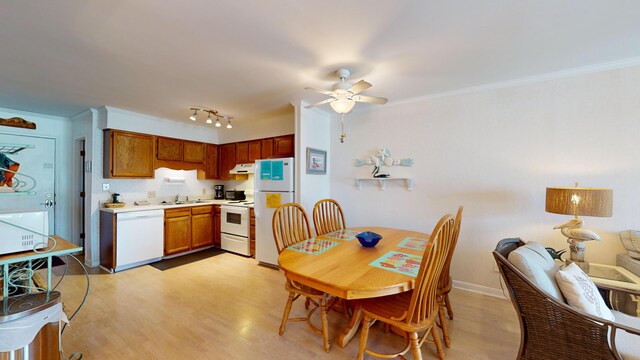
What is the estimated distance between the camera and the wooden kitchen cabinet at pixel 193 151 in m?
4.42

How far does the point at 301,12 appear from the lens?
1.54 meters

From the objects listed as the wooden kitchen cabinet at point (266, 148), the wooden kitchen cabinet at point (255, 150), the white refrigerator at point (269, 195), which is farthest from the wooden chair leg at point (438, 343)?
the wooden kitchen cabinet at point (255, 150)

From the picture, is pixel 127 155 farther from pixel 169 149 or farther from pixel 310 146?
pixel 310 146

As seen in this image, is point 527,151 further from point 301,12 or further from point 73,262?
point 73,262

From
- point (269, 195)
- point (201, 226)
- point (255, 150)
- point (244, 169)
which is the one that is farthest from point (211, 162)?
point (269, 195)

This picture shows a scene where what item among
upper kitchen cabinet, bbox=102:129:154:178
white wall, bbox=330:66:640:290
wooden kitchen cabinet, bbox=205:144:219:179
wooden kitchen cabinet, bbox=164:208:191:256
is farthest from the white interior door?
white wall, bbox=330:66:640:290

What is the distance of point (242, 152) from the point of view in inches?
179

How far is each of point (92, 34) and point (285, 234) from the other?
81.3 inches

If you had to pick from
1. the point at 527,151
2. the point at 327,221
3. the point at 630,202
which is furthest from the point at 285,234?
the point at 630,202

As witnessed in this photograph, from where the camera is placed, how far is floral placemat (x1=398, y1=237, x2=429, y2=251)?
6.70ft

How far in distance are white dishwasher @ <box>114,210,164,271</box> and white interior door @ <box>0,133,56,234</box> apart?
144 centimetres

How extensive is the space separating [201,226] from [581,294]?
15.0 feet

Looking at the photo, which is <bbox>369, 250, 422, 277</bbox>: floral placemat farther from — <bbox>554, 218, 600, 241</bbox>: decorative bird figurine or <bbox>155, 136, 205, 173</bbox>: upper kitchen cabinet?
<bbox>155, 136, 205, 173</bbox>: upper kitchen cabinet

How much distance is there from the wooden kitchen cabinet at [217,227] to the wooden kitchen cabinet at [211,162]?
2.48ft
